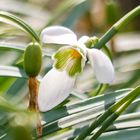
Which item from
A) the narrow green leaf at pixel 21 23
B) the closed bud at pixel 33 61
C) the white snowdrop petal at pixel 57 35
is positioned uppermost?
the narrow green leaf at pixel 21 23

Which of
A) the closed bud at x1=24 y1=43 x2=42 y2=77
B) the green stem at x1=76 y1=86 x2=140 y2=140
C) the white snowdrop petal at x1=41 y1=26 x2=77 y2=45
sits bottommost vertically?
the green stem at x1=76 y1=86 x2=140 y2=140

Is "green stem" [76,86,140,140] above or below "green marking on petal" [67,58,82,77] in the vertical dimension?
below

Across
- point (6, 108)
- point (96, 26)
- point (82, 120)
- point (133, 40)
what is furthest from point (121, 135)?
point (96, 26)

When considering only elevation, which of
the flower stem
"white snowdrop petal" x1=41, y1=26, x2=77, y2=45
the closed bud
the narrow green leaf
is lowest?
the flower stem

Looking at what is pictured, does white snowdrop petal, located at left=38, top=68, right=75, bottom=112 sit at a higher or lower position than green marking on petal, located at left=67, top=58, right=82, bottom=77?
lower

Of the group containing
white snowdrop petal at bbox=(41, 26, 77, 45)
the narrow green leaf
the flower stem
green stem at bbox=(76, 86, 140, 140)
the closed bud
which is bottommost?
Answer: green stem at bbox=(76, 86, 140, 140)

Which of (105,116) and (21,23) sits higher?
(21,23)

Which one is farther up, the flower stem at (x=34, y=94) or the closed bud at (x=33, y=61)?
the closed bud at (x=33, y=61)
